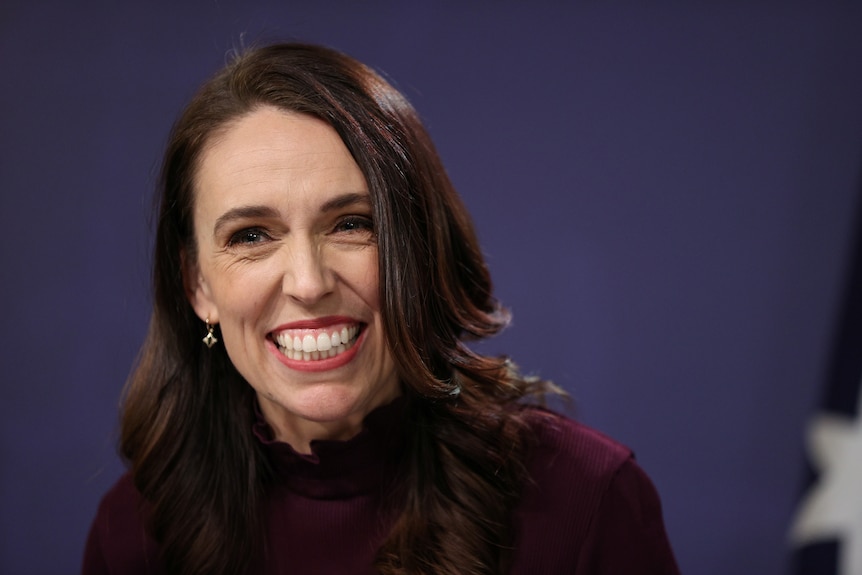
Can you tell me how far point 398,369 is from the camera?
4.31 ft

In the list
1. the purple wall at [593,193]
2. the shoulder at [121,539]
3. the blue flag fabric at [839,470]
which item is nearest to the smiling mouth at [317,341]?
the shoulder at [121,539]

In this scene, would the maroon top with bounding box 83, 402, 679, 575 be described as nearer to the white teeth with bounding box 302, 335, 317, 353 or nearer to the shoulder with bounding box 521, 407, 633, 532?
the shoulder with bounding box 521, 407, 633, 532

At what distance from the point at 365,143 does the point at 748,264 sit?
1.21 metres

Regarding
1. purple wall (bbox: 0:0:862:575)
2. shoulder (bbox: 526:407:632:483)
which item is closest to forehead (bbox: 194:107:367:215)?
shoulder (bbox: 526:407:632:483)

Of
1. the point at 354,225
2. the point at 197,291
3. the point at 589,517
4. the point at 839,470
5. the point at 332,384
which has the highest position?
the point at 354,225

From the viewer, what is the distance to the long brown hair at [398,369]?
1.25 m

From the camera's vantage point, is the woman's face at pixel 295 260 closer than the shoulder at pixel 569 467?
Yes

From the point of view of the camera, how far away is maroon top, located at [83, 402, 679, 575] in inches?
52.6

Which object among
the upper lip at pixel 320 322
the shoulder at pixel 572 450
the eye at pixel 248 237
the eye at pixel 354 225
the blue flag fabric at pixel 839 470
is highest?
the eye at pixel 354 225

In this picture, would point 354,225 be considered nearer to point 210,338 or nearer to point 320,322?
point 320,322

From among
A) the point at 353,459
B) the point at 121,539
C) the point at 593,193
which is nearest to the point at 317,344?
the point at 353,459

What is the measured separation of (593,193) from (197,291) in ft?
3.36

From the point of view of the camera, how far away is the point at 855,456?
6.63 feet

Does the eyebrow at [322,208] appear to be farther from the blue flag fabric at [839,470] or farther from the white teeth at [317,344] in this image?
the blue flag fabric at [839,470]
